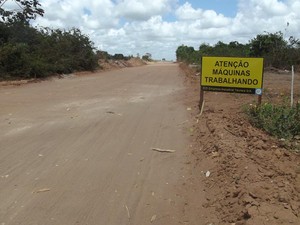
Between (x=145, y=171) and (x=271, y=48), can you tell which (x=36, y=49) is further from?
(x=145, y=171)

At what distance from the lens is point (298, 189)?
484cm

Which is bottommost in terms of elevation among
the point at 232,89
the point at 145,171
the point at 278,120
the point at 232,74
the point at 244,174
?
the point at 145,171

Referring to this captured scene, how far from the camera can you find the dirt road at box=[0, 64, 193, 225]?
15.9 ft

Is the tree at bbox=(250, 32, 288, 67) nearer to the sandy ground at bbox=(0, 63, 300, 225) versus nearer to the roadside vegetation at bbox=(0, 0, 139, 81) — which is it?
the roadside vegetation at bbox=(0, 0, 139, 81)

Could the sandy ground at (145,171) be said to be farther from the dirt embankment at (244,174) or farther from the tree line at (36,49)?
the tree line at (36,49)

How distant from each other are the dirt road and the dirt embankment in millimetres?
400

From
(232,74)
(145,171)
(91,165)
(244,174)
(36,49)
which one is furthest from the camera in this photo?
(36,49)

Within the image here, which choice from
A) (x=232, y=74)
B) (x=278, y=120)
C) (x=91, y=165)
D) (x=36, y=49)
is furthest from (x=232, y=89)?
(x=36, y=49)

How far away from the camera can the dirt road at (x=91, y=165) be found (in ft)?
15.9

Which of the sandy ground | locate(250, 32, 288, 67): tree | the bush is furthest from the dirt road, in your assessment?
locate(250, 32, 288, 67): tree

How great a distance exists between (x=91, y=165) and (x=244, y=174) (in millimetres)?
2435

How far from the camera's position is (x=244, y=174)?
17.8ft

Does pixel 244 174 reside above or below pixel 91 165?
above

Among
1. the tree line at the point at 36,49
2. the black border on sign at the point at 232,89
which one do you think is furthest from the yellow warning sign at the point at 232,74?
the tree line at the point at 36,49
